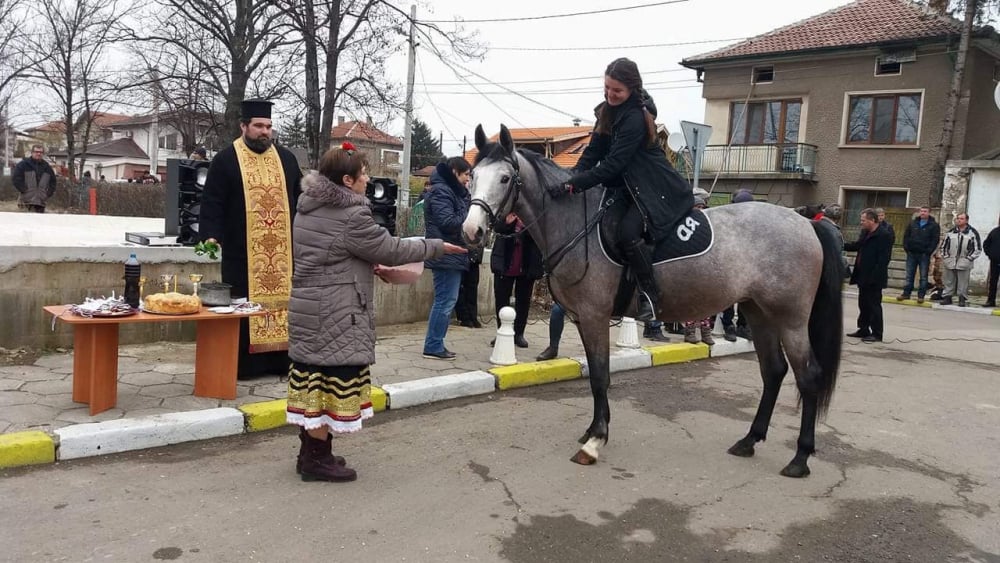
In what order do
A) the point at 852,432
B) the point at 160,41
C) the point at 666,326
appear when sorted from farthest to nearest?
the point at 160,41
the point at 666,326
the point at 852,432

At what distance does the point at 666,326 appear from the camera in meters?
10.1

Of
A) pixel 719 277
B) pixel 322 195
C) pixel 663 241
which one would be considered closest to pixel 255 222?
pixel 322 195

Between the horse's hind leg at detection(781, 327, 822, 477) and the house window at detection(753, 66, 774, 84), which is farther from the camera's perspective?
Result: the house window at detection(753, 66, 774, 84)

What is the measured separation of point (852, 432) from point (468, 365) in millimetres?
3519

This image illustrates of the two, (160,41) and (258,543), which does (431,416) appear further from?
(160,41)

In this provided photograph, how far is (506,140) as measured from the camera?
4.59 meters

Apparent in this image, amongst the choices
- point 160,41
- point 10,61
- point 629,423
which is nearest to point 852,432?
point 629,423

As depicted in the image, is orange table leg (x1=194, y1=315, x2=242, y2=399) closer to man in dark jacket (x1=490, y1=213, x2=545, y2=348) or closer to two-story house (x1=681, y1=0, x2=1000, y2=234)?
man in dark jacket (x1=490, y1=213, x2=545, y2=348)

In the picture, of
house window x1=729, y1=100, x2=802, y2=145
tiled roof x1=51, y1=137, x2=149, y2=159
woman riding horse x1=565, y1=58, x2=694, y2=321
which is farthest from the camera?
tiled roof x1=51, y1=137, x2=149, y2=159

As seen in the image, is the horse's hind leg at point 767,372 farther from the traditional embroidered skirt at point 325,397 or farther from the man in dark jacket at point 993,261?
the man in dark jacket at point 993,261

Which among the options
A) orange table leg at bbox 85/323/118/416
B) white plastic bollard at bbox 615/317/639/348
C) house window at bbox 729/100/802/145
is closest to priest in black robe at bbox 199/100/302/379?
orange table leg at bbox 85/323/118/416

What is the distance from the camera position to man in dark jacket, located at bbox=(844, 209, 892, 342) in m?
10.4

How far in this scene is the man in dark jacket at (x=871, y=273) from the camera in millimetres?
10445

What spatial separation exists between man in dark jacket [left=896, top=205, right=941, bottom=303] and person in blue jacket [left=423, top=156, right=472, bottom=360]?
12.4m
